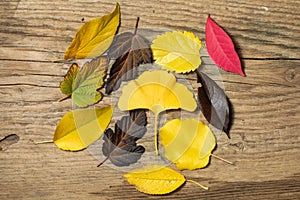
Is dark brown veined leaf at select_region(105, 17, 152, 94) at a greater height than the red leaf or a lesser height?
lesser

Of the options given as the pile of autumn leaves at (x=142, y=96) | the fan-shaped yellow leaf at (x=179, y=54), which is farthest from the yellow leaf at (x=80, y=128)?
the fan-shaped yellow leaf at (x=179, y=54)

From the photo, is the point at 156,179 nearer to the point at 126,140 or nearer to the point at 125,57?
the point at 126,140

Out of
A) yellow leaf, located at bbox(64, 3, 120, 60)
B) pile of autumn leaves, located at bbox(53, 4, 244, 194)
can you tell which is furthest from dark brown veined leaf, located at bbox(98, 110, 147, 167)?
yellow leaf, located at bbox(64, 3, 120, 60)

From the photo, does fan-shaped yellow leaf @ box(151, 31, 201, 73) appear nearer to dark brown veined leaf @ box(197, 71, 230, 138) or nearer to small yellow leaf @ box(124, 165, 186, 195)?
dark brown veined leaf @ box(197, 71, 230, 138)

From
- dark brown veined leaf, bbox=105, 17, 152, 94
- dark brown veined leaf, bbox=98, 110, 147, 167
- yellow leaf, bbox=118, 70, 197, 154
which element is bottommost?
dark brown veined leaf, bbox=98, 110, 147, 167

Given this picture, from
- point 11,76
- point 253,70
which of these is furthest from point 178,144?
point 11,76

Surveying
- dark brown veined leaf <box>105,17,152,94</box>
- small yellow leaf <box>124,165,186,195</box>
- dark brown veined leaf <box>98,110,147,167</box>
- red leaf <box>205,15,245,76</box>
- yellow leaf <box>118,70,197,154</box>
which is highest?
red leaf <box>205,15,245,76</box>

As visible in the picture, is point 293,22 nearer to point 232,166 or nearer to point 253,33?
point 253,33

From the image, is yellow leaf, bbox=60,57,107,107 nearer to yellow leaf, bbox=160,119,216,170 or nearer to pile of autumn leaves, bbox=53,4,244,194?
pile of autumn leaves, bbox=53,4,244,194
